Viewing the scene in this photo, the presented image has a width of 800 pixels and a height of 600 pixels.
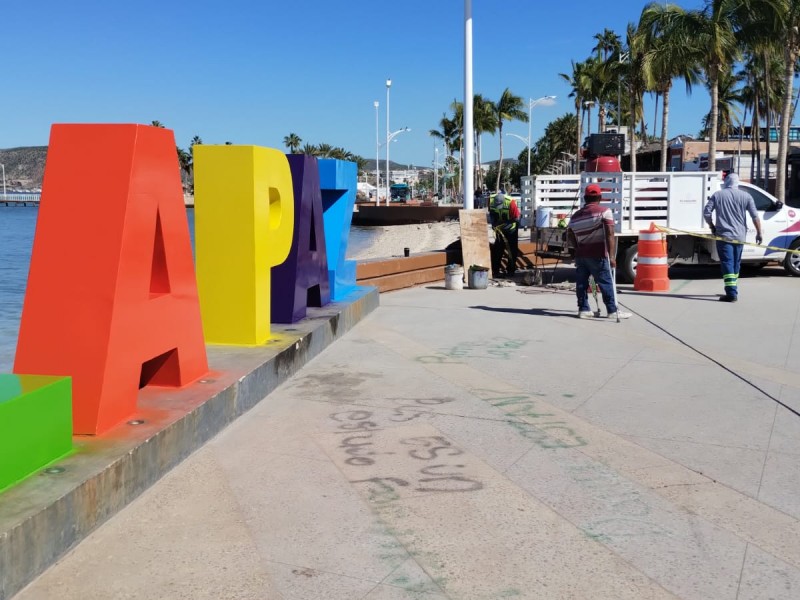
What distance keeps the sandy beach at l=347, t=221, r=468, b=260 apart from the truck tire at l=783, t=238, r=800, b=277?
30.3 m

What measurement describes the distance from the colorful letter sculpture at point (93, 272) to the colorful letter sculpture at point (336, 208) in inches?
204

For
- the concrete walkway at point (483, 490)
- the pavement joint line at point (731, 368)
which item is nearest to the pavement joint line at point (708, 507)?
the concrete walkway at point (483, 490)

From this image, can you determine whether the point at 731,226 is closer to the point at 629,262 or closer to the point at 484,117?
the point at 629,262

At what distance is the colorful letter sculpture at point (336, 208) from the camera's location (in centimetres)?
1055

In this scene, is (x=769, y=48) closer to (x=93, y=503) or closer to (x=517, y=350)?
(x=517, y=350)

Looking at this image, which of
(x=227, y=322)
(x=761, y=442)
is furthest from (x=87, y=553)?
(x=761, y=442)

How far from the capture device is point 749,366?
8445 millimetres

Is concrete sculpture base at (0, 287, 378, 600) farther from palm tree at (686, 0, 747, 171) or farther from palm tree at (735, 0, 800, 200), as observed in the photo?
palm tree at (686, 0, 747, 171)

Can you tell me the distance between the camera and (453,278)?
15.3 m

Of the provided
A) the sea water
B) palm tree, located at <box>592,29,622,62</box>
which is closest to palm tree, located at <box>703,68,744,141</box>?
palm tree, located at <box>592,29,622,62</box>

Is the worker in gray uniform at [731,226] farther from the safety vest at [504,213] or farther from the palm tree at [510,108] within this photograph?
the palm tree at [510,108]

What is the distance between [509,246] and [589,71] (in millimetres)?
53297

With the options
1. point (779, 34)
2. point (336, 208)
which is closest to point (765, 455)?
point (336, 208)

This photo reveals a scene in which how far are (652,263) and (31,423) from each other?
12112mm
